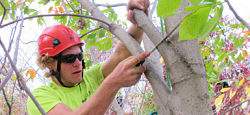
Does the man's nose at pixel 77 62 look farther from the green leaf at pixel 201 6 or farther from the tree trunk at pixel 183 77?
the green leaf at pixel 201 6

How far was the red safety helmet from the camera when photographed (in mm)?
1597

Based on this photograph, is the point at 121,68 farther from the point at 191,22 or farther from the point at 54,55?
the point at 54,55

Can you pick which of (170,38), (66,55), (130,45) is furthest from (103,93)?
(66,55)

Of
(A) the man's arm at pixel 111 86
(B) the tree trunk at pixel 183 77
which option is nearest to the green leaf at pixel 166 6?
(B) the tree trunk at pixel 183 77

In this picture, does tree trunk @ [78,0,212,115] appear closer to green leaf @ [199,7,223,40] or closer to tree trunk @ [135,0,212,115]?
tree trunk @ [135,0,212,115]

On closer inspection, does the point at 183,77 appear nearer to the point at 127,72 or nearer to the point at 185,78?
the point at 185,78

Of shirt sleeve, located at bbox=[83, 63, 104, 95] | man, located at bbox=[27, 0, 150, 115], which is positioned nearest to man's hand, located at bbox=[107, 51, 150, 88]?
man, located at bbox=[27, 0, 150, 115]

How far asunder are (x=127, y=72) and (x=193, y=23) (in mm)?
527

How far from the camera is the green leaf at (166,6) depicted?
1.68ft

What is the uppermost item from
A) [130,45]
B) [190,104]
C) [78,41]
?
[78,41]

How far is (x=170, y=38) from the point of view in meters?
0.86

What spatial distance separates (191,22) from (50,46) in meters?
1.34


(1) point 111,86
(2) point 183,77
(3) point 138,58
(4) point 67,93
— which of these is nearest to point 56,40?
(4) point 67,93

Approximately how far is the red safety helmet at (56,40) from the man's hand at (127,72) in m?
0.71
